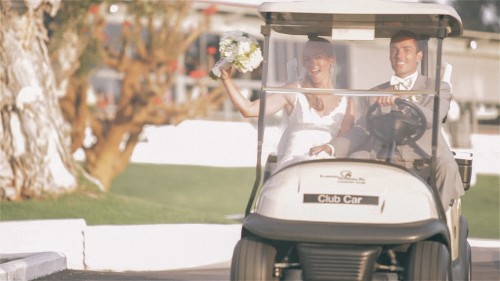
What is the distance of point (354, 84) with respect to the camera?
24.0 ft

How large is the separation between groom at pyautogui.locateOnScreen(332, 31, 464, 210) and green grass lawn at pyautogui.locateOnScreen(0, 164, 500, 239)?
709 centimetres

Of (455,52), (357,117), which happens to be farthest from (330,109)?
(455,52)

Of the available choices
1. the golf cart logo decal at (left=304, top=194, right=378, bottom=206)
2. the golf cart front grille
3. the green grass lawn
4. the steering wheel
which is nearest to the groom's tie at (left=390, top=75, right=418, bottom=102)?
the steering wheel

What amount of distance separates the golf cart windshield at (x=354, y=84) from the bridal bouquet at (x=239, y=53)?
0.43ft

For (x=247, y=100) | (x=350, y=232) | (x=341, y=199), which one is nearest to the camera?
(x=350, y=232)

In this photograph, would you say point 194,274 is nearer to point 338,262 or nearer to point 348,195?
point 348,195

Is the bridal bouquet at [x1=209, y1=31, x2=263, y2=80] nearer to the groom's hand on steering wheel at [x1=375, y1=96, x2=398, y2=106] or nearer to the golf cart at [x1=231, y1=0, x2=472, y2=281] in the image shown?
the golf cart at [x1=231, y1=0, x2=472, y2=281]

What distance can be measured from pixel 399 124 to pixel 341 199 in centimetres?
79

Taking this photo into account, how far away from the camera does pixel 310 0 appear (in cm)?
702

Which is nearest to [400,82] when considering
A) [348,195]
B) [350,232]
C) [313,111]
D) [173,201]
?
[313,111]

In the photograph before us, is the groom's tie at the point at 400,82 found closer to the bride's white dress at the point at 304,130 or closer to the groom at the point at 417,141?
the groom at the point at 417,141

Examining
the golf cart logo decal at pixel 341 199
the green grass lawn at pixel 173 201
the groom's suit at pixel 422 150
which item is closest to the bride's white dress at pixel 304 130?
the groom's suit at pixel 422 150

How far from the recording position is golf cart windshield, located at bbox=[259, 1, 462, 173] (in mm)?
6957

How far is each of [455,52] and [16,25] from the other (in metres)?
24.8
